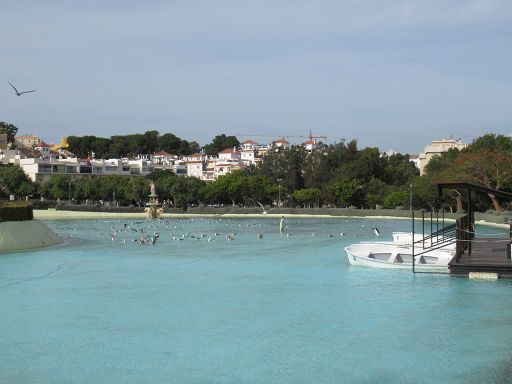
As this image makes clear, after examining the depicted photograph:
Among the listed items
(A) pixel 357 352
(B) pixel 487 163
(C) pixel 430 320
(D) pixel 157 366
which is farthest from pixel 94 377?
(B) pixel 487 163

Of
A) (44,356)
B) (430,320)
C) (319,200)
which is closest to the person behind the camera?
(44,356)

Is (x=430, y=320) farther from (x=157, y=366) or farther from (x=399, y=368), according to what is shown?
(x=157, y=366)

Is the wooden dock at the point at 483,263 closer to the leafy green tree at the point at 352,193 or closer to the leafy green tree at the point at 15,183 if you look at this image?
the leafy green tree at the point at 352,193

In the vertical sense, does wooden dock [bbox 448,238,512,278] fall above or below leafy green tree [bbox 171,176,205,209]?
below

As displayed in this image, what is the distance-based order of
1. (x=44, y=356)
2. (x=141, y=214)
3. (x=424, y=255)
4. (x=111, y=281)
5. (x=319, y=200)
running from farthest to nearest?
(x=319, y=200) < (x=141, y=214) < (x=424, y=255) < (x=111, y=281) < (x=44, y=356)

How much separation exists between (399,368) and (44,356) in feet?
28.6

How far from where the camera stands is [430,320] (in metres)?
21.8

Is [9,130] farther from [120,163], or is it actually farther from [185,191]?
[185,191]

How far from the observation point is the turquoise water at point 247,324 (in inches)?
645

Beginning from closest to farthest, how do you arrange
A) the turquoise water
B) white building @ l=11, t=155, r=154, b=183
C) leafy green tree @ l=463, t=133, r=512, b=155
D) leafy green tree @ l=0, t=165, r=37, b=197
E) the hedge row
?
A: the turquoise water
the hedge row
leafy green tree @ l=463, t=133, r=512, b=155
leafy green tree @ l=0, t=165, r=37, b=197
white building @ l=11, t=155, r=154, b=183

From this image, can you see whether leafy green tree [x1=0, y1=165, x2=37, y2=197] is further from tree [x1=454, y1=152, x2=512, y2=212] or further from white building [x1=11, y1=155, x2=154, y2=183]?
tree [x1=454, y1=152, x2=512, y2=212]

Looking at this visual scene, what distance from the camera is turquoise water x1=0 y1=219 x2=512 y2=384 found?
53.7 feet

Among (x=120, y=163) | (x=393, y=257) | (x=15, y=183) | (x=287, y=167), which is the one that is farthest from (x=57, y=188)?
(x=393, y=257)

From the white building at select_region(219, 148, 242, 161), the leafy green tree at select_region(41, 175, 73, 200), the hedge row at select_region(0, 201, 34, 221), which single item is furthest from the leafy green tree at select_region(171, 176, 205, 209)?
the white building at select_region(219, 148, 242, 161)
